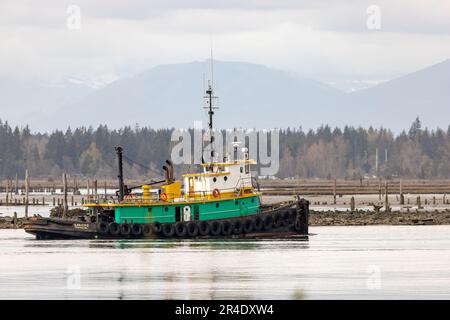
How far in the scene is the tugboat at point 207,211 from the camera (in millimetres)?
83188

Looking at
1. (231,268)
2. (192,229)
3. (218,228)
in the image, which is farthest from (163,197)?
(231,268)

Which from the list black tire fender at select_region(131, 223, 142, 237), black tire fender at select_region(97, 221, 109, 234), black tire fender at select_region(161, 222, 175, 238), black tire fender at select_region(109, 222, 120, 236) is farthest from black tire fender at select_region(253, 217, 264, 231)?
black tire fender at select_region(97, 221, 109, 234)

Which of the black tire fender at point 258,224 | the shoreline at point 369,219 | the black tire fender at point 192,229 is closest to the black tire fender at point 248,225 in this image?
the black tire fender at point 258,224

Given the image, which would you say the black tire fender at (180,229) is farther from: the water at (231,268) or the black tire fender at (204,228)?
the water at (231,268)

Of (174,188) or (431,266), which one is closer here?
(431,266)

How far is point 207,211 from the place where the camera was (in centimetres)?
8331

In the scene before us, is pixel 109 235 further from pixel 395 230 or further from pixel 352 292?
pixel 352 292

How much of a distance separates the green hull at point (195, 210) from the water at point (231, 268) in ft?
6.46

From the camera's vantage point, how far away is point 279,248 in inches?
2980

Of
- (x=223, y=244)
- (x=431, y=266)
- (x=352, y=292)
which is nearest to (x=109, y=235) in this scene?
(x=223, y=244)

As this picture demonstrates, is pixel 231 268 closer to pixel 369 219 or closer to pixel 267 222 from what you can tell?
pixel 267 222

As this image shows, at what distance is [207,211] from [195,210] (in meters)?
0.71

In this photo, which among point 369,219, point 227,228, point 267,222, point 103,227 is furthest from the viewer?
point 369,219
